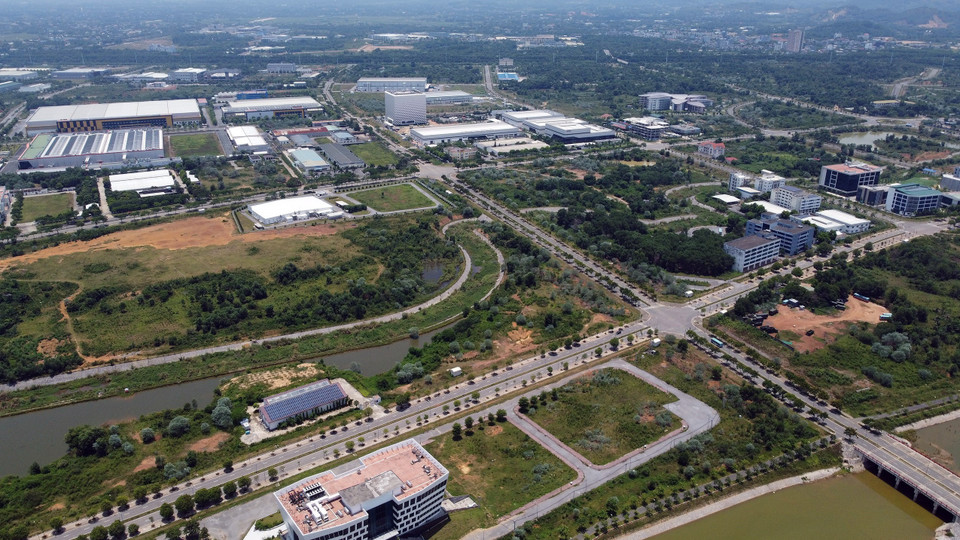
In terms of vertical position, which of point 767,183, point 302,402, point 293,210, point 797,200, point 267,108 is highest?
point 267,108

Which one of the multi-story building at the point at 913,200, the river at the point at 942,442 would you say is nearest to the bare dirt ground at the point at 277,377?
the river at the point at 942,442

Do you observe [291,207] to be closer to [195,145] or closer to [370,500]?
[195,145]

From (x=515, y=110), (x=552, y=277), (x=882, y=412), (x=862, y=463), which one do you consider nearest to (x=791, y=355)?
(x=882, y=412)

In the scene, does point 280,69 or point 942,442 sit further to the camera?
point 280,69

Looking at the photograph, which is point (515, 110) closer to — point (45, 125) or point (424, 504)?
point (45, 125)

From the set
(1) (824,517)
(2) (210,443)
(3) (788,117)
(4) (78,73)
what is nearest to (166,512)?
(2) (210,443)
